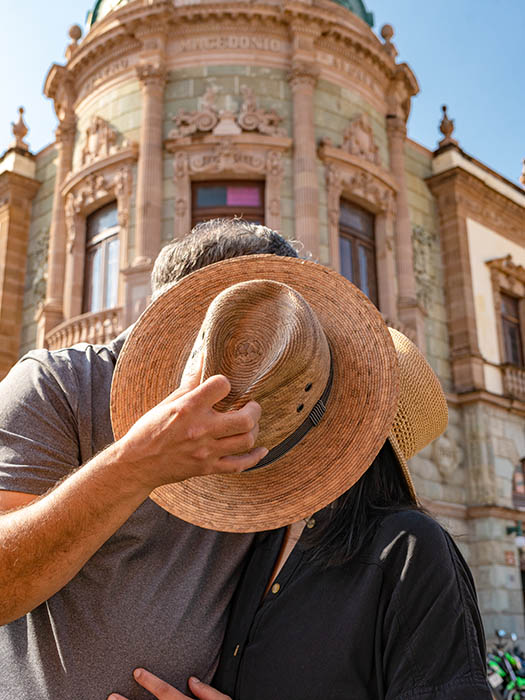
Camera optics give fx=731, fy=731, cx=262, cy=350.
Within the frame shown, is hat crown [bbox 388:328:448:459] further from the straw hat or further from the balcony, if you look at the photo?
the balcony

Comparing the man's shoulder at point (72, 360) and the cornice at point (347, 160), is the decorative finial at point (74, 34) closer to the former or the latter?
the cornice at point (347, 160)

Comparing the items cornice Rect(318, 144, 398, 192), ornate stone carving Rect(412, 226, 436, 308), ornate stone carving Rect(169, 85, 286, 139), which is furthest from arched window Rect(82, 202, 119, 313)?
ornate stone carving Rect(412, 226, 436, 308)

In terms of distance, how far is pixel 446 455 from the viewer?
14125 millimetres

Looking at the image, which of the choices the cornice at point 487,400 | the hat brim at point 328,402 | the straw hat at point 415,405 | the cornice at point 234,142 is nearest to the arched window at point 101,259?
the cornice at point 234,142

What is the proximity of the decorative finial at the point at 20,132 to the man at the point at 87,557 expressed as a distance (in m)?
16.0

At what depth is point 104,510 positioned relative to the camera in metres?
1.24

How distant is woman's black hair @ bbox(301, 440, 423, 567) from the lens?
61.4 inches

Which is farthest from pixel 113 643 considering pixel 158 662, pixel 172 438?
pixel 172 438

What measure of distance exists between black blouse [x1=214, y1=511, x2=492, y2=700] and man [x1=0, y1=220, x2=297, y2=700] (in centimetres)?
14

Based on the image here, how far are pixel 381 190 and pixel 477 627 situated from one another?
12.8m

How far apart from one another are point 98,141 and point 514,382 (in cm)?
979

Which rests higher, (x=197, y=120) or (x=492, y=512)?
(x=197, y=120)

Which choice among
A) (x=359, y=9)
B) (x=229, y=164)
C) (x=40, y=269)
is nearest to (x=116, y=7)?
(x=229, y=164)

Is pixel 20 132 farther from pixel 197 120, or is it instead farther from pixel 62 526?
pixel 62 526
